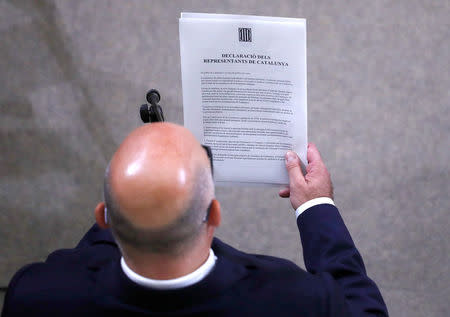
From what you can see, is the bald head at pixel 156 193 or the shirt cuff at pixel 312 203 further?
the shirt cuff at pixel 312 203

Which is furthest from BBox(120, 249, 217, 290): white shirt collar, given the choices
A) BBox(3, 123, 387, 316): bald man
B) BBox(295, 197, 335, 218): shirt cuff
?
BBox(295, 197, 335, 218): shirt cuff

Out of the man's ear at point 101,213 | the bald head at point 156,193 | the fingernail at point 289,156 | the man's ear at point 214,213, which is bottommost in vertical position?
the fingernail at point 289,156

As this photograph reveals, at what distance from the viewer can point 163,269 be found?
1.87 feet

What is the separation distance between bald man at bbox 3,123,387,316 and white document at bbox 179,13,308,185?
270mm

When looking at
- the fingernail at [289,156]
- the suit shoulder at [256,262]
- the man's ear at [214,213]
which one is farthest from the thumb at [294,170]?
the man's ear at [214,213]

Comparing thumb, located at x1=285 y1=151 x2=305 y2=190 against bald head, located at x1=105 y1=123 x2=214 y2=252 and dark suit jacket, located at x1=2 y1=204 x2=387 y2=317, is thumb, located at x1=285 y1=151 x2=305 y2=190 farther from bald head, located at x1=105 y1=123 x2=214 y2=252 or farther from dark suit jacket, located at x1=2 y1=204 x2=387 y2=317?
bald head, located at x1=105 y1=123 x2=214 y2=252

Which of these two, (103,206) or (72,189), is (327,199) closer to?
(103,206)

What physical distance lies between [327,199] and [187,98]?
30 centimetres

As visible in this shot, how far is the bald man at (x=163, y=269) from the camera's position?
542mm

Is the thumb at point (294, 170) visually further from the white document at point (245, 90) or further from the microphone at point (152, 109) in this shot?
the microphone at point (152, 109)

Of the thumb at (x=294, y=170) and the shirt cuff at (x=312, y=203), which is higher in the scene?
the thumb at (x=294, y=170)

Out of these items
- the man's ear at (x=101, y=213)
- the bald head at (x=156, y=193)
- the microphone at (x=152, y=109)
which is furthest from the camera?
the microphone at (x=152, y=109)

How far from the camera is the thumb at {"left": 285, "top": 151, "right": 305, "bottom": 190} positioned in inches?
34.5

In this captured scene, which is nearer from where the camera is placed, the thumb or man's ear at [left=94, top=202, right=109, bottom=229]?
man's ear at [left=94, top=202, right=109, bottom=229]
